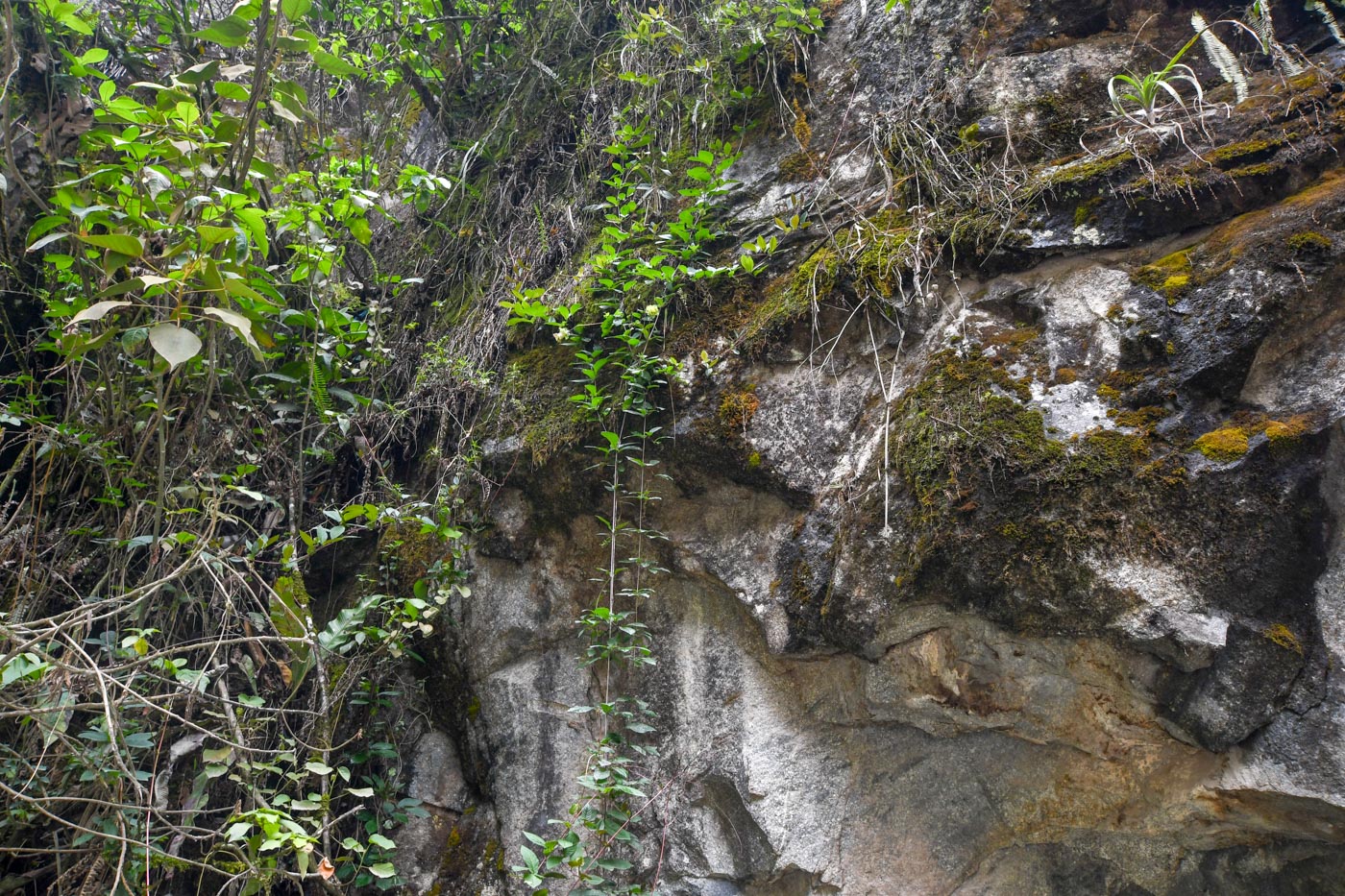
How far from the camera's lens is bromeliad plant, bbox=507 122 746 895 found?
235 cm

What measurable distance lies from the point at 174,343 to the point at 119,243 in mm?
397

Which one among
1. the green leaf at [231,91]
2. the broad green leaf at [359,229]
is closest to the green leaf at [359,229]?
the broad green leaf at [359,229]

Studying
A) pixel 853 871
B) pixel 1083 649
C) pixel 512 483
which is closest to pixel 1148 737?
pixel 1083 649

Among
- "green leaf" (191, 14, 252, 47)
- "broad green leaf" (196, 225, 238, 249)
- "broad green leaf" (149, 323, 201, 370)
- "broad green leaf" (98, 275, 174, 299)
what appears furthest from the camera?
"green leaf" (191, 14, 252, 47)

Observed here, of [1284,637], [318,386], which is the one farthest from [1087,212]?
[318,386]

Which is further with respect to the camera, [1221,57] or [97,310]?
[1221,57]

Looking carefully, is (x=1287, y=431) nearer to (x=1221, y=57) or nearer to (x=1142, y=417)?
(x=1142, y=417)

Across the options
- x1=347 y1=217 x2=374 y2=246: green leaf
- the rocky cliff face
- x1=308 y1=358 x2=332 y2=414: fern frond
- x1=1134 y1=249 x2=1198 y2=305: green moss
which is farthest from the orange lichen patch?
x1=308 y1=358 x2=332 y2=414: fern frond

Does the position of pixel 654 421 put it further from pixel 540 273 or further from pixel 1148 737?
pixel 1148 737

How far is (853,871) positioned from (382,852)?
143 centimetres

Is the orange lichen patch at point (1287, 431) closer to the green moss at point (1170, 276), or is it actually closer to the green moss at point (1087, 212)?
the green moss at point (1170, 276)

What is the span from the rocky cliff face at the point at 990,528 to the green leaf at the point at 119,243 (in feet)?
4.15

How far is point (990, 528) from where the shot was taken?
1965 millimetres

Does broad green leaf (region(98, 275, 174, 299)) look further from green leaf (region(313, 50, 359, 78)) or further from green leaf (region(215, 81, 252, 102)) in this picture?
green leaf (region(313, 50, 359, 78))
